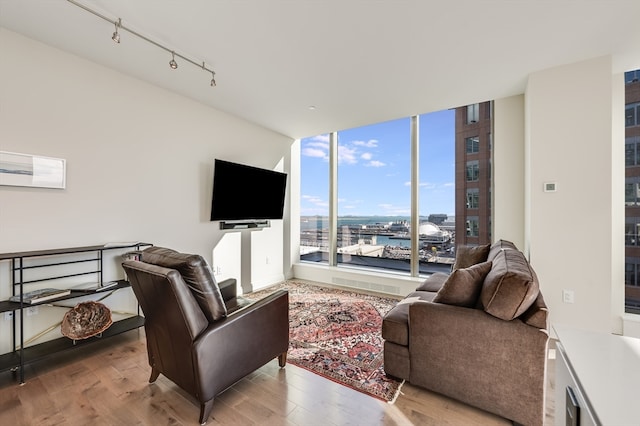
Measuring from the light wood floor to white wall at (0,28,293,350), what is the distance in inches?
30.4

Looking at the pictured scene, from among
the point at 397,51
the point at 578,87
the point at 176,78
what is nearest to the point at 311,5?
the point at 397,51

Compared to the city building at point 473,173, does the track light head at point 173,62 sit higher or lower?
higher

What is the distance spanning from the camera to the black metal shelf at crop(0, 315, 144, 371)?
2066 millimetres

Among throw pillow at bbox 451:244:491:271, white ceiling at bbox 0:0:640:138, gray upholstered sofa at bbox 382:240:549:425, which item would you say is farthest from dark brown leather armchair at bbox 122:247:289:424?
throw pillow at bbox 451:244:491:271

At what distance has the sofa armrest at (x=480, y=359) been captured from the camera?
159cm

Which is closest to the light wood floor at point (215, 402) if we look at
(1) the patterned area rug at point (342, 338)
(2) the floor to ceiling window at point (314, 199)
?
(1) the patterned area rug at point (342, 338)

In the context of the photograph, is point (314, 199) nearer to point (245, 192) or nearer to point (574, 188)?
point (245, 192)

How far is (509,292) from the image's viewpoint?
1.59m

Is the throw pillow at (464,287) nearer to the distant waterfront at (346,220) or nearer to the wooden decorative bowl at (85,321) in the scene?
the distant waterfront at (346,220)

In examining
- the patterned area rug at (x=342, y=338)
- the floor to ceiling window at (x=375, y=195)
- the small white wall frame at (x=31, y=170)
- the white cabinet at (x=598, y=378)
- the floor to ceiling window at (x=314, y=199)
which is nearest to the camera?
the white cabinet at (x=598, y=378)

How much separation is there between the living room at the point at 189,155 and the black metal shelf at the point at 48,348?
25cm

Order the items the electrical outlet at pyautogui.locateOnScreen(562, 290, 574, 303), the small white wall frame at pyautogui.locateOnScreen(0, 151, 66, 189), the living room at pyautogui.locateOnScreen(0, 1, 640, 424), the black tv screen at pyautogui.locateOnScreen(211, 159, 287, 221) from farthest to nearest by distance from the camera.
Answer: the black tv screen at pyautogui.locateOnScreen(211, 159, 287, 221), the electrical outlet at pyautogui.locateOnScreen(562, 290, 574, 303), the living room at pyautogui.locateOnScreen(0, 1, 640, 424), the small white wall frame at pyautogui.locateOnScreen(0, 151, 66, 189)

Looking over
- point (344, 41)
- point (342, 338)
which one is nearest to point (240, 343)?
point (342, 338)

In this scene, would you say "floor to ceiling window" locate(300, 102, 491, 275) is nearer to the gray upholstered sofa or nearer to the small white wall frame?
the gray upholstered sofa
